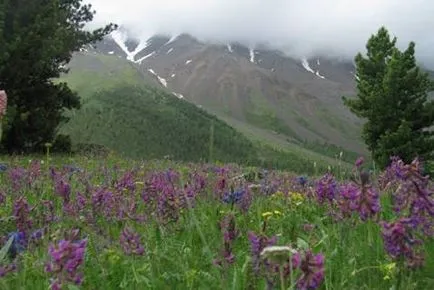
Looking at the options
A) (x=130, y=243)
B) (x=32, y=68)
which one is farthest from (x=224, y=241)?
(x=32, y=68)

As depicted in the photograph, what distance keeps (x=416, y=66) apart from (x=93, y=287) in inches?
2616

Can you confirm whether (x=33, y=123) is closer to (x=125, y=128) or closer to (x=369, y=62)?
(x=369, y=62)

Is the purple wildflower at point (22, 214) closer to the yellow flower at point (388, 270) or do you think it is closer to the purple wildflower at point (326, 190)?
the yellow flower at point (388, 270)

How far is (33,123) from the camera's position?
28.0 metres

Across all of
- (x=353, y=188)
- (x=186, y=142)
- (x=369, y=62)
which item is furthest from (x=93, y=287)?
(x=186, y=142)

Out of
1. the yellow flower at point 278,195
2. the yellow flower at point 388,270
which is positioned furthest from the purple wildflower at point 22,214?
the yellow flower at point 278,195

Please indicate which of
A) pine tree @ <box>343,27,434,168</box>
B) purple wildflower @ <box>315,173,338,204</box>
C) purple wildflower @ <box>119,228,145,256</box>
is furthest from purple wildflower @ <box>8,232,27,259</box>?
pine tree @ <box>343,27,434,168</box>

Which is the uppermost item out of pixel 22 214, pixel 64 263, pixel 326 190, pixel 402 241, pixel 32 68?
pixel 32 68

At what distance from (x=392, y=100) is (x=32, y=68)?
43.6 m

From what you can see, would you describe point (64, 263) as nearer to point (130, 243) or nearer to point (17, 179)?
point (130, 243)

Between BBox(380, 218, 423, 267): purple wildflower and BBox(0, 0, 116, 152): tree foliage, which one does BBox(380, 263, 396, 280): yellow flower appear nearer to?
BBox(380, 218, 423, 267): purple wildflower

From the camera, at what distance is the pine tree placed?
2383 inches

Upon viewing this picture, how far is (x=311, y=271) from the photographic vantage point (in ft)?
5.96

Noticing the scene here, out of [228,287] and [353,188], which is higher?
[353,188]
